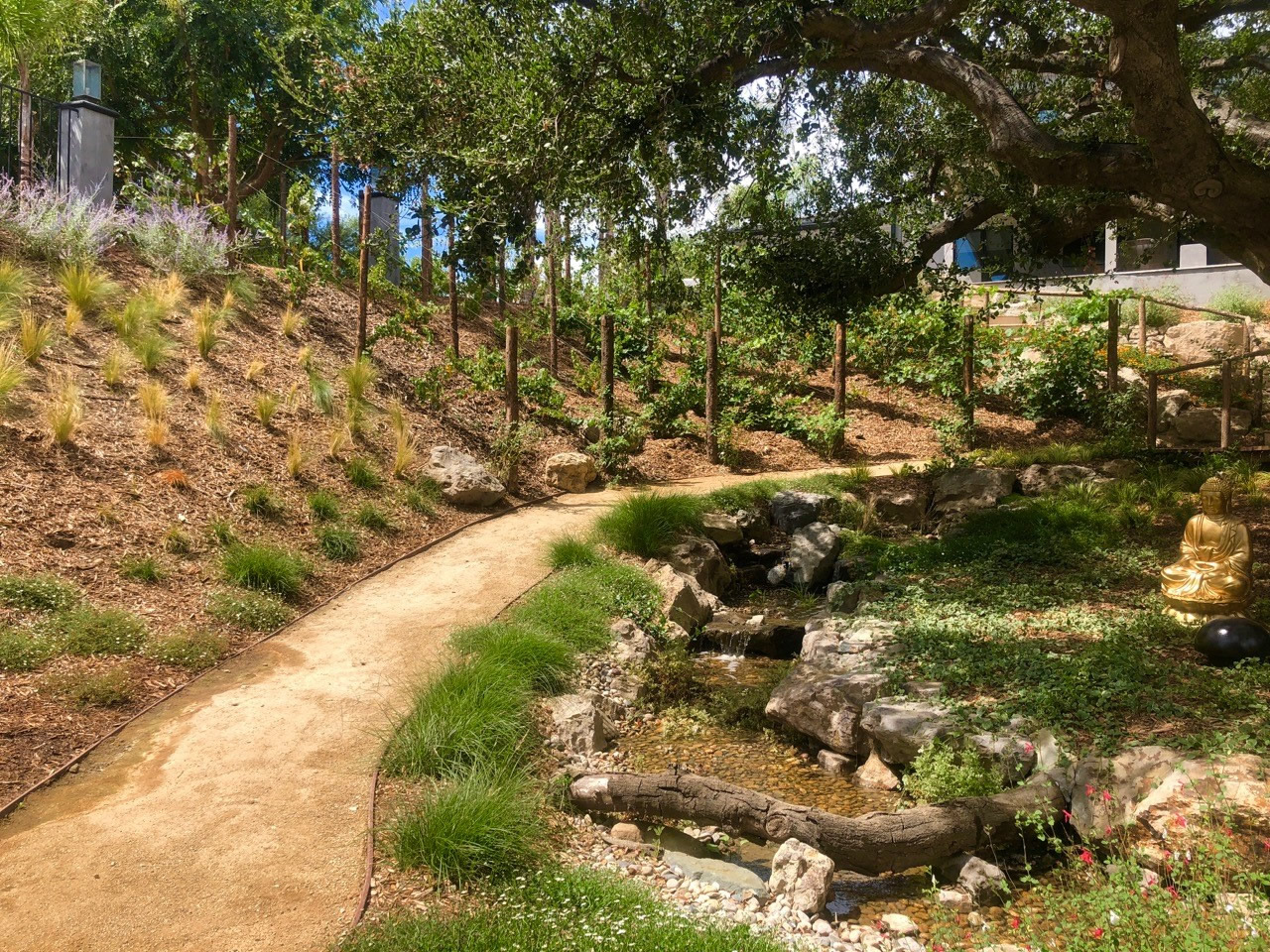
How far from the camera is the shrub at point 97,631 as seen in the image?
20.5 ft

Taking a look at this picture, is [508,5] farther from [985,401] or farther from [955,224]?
[985,401]

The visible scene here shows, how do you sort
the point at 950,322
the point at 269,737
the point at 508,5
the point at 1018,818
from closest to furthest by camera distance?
the point at 1018,818, the point at 269,737, the point at 508,5, the point at 950,322

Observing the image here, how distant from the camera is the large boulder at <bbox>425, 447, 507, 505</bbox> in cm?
1115

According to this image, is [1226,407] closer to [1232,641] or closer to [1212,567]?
[1212,567]

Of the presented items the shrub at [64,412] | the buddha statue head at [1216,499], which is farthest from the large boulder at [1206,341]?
the shrub at [64,412]

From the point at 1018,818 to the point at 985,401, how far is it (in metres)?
13.9

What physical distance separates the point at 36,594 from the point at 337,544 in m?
2.83

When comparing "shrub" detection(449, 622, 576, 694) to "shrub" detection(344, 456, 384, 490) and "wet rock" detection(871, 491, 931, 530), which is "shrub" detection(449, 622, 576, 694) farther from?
"wet rock" detection(871, 491, 931, 530)

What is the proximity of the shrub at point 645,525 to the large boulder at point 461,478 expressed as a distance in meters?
1.74

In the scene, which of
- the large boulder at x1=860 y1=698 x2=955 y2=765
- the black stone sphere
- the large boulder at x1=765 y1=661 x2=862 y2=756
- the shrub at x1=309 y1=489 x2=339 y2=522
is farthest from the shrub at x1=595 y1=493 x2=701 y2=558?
the black stone sphere

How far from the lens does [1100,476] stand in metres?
11.7

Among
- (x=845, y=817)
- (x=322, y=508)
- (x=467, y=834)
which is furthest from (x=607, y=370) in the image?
(x=467, y=834)

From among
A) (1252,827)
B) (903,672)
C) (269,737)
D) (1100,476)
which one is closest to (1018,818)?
(1252,827)

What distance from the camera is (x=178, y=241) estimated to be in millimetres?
13461
